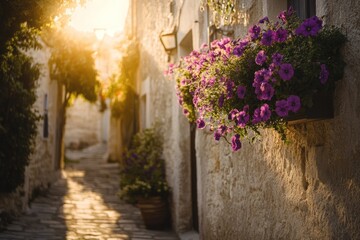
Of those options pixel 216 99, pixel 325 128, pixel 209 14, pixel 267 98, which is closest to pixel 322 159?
pixel 325 128

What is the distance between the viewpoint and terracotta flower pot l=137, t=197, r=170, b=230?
710 cm

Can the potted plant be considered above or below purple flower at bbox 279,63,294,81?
below

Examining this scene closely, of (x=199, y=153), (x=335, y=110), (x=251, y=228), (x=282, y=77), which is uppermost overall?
(x=282, y=77)

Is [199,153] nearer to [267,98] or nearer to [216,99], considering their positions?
[216,99]

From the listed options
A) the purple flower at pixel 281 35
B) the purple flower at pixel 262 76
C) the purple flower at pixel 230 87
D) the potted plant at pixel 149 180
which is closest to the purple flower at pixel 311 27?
the purple flower at pixel 281 35

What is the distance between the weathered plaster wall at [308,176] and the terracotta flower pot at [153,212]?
282 centimetres

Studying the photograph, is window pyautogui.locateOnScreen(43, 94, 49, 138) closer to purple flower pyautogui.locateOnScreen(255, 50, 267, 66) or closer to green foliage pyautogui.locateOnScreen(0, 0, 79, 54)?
green foliage pyautogui.locateOnScreen(0, 0, 79, 54)

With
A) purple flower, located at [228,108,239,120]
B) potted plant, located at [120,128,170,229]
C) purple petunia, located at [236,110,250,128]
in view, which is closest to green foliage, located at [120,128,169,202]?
potted plant, located at [120,128,170,229]

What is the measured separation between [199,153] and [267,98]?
3119 millimetres

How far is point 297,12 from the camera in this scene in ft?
10.4

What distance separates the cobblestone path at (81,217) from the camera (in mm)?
6312

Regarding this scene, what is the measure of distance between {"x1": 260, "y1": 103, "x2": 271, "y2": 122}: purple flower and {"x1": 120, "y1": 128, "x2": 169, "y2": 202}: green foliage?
16.3 ft

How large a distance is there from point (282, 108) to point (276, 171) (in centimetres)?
103

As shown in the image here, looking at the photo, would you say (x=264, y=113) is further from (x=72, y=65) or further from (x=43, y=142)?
(x=72, y=65)
